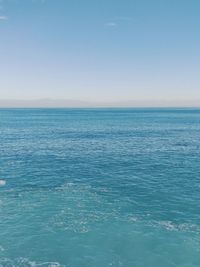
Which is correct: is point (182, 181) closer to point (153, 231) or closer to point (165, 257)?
point (153, 231)

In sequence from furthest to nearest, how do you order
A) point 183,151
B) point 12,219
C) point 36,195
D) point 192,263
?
1. point 183,151
2. point 36,195
3. point 12,219
4. point 192,263

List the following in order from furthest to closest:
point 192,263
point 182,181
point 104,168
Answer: point 104,168 < point 182,181 < point 192,263

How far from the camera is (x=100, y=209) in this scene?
45.8 metres

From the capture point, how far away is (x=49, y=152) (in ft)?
284

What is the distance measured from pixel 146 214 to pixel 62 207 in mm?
12719

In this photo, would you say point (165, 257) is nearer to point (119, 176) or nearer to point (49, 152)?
point (119, 176)

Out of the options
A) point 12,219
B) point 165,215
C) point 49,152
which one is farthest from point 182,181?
point 49,152

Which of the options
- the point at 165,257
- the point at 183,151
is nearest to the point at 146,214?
the point at 165,257

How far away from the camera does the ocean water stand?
33.9 metres

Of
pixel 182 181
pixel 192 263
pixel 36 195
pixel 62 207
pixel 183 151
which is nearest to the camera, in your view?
pixel 192 263

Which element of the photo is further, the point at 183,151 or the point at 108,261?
the point at 183,151

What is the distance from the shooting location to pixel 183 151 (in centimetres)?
8656

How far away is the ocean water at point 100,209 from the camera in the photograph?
111 ft

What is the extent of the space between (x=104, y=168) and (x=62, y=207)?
23121mm
